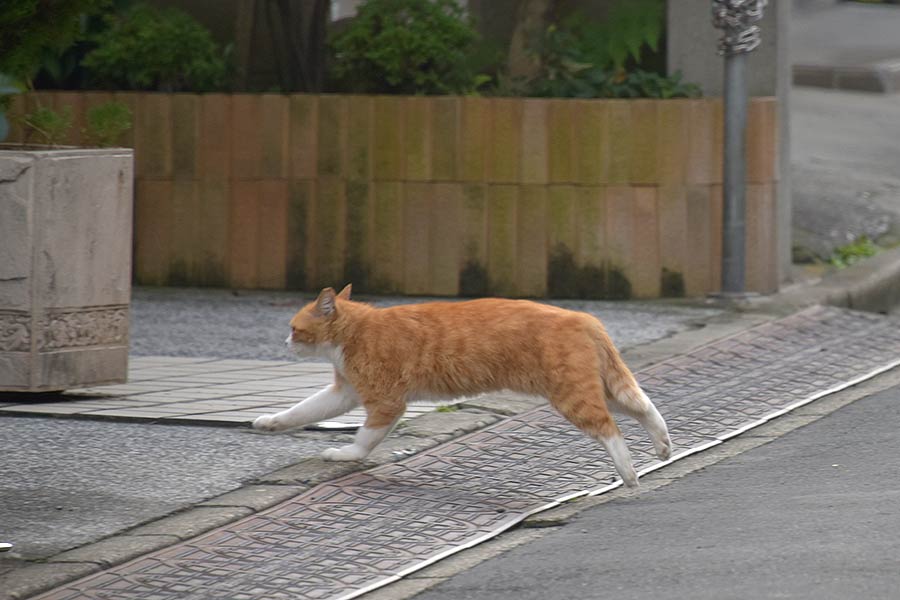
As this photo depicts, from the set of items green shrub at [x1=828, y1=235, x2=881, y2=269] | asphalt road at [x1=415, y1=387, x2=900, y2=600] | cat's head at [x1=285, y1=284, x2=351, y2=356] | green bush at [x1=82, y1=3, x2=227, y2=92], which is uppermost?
green bush at [x1=82, y1=3, x2=227, y2=92]

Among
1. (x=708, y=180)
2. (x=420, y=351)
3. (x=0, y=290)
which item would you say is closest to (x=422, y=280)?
(x=708, y=180)

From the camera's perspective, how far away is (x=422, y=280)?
10820 millimetres

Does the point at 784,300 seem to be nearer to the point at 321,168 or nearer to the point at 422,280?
the point at 422,280

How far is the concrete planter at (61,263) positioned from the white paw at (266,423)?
4.05 feet

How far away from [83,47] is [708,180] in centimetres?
481

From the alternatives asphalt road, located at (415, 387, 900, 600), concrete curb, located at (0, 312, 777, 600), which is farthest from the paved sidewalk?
asphalt road, located at (415, 387, 900, 600)

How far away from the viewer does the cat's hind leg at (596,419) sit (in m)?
5.88

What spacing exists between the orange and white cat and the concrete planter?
61.8 inches

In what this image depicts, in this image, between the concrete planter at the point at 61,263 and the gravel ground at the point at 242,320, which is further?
the gravel ground at the point at 242,320

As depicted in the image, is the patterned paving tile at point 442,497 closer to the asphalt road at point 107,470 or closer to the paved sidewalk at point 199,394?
the asphalt road at point 107,470

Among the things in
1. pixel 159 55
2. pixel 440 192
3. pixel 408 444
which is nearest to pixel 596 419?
pixel 408 444

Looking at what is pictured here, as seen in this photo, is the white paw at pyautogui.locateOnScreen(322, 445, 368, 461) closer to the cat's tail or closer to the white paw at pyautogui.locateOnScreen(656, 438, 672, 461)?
the cat's tail

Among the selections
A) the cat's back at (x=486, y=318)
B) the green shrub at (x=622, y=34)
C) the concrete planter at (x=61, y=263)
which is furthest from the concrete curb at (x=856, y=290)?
the concrete planter at (x=61, y=263)

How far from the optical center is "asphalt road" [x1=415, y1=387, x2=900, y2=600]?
189 inches
